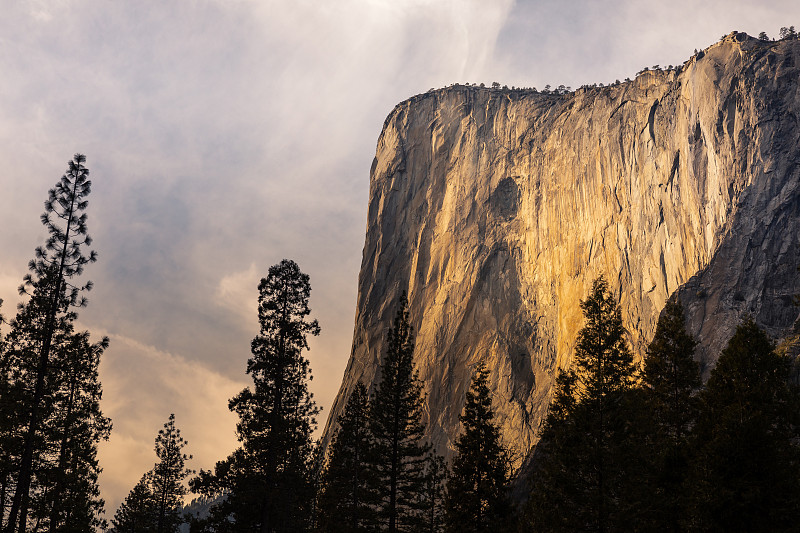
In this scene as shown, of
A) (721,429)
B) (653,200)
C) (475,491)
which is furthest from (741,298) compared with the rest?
(721,429)

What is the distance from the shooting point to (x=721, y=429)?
67.7 feet

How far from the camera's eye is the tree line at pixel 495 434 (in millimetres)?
20562

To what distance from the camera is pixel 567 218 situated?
90375mm

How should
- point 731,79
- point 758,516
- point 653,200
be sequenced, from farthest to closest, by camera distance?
point 653,200
point 731,79
point 758,516

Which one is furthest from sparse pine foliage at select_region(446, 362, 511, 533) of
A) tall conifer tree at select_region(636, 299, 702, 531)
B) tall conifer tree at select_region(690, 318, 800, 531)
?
tall conifer tree at select_region(690, 318, 800, 531)

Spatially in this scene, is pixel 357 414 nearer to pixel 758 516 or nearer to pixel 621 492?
pixel 621 492

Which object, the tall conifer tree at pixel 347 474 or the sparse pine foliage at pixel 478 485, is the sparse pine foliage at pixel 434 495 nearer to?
the sparse pine foliage at pixel 478 485

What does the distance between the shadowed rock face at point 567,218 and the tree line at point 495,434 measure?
31.6m

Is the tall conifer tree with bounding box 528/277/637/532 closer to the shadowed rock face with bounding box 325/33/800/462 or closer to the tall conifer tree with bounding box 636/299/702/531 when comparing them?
the tall conifer tree with bounding box 636/299/702/531

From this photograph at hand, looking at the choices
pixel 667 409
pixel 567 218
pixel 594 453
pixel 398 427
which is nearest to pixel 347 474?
pixel 398 427

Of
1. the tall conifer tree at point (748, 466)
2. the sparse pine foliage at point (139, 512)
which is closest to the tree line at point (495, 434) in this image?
the tall conifer tree at point (748, 466)

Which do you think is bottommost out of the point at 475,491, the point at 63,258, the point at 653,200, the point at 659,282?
the point at 475,491

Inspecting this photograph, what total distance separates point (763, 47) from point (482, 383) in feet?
196

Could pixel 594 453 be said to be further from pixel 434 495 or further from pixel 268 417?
pixel 434 495
